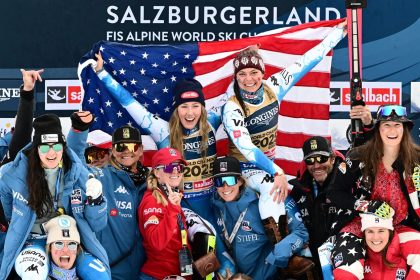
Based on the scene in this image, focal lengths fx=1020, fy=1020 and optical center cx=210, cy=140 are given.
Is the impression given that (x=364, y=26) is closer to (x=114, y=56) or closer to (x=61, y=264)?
(x=114, y=56)

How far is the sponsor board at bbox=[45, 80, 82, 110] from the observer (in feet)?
30.8

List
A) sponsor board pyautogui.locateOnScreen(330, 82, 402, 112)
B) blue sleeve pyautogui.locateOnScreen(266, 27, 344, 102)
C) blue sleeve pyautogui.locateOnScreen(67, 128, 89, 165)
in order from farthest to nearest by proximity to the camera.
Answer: sponsor board pyautogui.locateOnScreen(330, 82, 402, 112)
blue sleeve pyautogui.locateOnScreen(266, 27, 344, 102)
blue sleeve pyautogui.locateOnScreen(67, 128, 89, 165)

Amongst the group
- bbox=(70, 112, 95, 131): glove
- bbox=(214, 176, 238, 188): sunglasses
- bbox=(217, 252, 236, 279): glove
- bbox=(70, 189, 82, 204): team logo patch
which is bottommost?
bbox=(217, 252, 236, 279): glove

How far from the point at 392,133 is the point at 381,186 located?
40 cm

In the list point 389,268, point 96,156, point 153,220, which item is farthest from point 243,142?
point 389,268

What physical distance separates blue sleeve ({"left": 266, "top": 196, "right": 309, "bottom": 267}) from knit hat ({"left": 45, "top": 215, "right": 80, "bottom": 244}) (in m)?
1.54

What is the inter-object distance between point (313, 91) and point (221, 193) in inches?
64.0

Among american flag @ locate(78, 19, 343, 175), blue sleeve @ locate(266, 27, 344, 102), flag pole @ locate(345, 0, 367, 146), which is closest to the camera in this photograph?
flag pole @ locate(345, 0, 367, 146)

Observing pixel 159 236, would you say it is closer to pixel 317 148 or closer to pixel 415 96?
pixel 317 148

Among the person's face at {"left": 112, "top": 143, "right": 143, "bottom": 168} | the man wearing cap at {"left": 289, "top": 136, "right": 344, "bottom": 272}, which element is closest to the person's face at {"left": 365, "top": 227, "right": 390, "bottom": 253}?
the man wearing cap at {"left": 289, "top": 136, "right": 344, "bottom": 272}

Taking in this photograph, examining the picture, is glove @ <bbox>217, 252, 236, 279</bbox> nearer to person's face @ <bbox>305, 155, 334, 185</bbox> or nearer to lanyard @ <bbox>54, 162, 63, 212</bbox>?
person's face @ <bbox>305, 155, 334, 185</bbox>

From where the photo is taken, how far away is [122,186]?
8.02 metres

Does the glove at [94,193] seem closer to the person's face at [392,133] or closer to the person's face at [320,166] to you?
the person's face at [320,166]

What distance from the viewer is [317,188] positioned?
26.5 ft
